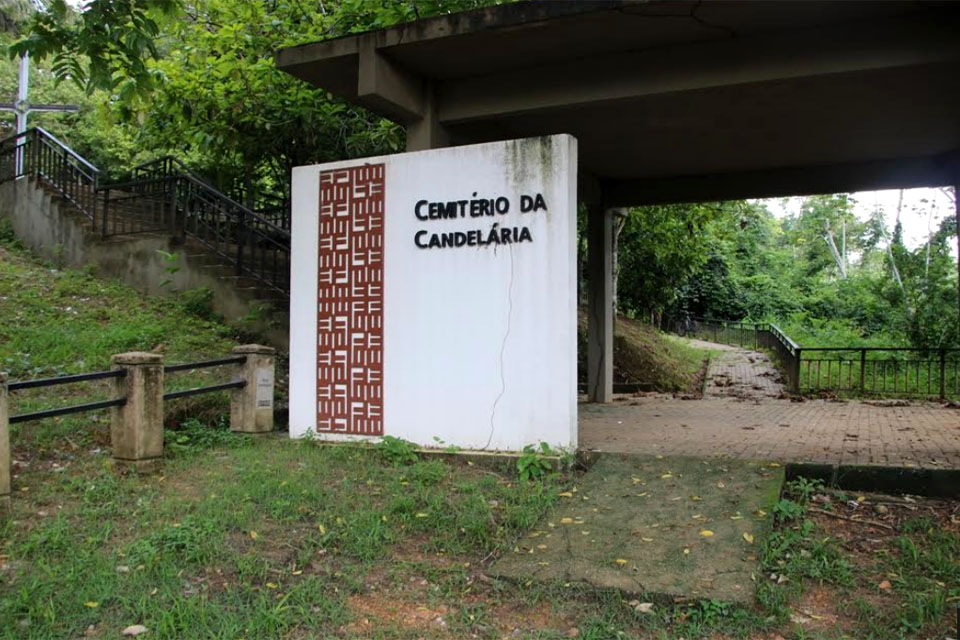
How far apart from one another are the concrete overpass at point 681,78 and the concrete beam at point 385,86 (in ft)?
0.06

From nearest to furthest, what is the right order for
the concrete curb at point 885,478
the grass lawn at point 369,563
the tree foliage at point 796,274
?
the grass lawn at point 369,563 < the concrete curb at point 885,478 < the tree foliage at point 796,274

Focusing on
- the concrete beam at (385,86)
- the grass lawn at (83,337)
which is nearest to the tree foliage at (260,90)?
the concrete beam at (385,86)

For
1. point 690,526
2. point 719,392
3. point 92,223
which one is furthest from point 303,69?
point 719,392

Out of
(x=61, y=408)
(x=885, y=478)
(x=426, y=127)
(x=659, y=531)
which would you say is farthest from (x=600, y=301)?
(x=61, y=408)

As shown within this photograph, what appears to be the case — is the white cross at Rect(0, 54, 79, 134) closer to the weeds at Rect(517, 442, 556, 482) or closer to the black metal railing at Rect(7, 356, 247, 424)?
the black metal railing at Rect(7, 356, 247, 424)

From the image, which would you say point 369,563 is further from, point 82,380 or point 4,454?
point 82,380

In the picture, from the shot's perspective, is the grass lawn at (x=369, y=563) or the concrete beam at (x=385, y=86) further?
the concrete beam at (x=385, y=86)

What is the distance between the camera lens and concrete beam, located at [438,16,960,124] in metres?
5.73

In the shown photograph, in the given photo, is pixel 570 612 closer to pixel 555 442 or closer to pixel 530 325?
pixel 555 442

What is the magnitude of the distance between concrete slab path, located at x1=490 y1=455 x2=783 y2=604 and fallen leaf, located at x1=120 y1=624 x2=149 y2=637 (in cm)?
195

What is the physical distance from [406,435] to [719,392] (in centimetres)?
928

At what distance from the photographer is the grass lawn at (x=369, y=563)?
383 cm

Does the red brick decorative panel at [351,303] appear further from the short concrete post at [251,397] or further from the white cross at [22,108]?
the white cross at [22,108]

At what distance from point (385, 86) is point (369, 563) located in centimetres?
420
